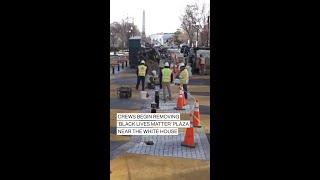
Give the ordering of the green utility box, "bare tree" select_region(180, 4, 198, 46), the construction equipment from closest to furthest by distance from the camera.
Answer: "bare tree" select_region(180, 4, 198, 46)
the construction equipment
the green utility box

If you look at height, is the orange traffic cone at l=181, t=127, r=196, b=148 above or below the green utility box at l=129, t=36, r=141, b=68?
below

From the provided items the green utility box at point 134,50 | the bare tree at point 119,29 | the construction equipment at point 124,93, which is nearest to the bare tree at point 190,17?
the bare tree at point 119,29

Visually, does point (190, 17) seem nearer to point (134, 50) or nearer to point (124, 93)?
point (124, 93)

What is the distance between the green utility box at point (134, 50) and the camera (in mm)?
20334

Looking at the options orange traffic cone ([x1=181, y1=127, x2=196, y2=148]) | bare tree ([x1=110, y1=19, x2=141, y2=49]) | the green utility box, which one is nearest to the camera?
bare tree ([x1=110, y1=19, x2=141, y2=49])

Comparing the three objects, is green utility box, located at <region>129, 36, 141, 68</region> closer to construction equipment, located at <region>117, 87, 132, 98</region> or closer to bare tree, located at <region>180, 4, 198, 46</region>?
bare tree, located at <region>180, 4, 198, 46</region>

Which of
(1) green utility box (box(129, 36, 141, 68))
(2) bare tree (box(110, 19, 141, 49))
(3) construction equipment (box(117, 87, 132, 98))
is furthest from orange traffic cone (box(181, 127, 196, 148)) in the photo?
(1) green utility box (box(129, 36, 141, 68))

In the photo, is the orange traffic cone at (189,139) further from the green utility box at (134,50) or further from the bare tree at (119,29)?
the green utility box at (134,50)

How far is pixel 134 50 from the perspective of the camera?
67.8 feet

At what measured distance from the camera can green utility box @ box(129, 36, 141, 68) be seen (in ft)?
66.7
